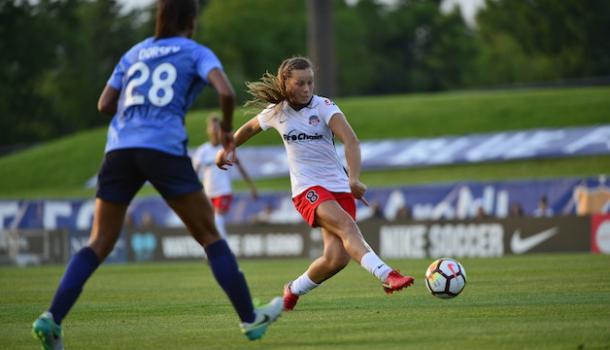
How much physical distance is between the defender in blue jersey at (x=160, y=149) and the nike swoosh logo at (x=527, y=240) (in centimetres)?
1738

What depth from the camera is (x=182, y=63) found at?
25.4 feet

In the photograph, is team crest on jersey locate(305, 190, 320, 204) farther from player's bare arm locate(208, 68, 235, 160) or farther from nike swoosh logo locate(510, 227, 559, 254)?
nike swoosh logo locate(510, 227, 559, 254)

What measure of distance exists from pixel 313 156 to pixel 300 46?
7848cm

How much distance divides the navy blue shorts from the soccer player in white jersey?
231cm

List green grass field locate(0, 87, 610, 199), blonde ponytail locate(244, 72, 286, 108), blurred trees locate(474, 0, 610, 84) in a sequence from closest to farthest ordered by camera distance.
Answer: blonde ponytail locate(244, 72, 286, 108)
green grass field locate(0, 87, 610, 199)
blurred trees locate(474, 0, 610, 84)

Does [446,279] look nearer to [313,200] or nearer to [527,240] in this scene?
[313,200]

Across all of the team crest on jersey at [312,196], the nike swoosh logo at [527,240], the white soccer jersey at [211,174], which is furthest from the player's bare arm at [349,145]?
the nike swoosh logo at [527,240]

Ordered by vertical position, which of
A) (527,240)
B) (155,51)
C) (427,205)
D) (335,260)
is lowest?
(527,240)

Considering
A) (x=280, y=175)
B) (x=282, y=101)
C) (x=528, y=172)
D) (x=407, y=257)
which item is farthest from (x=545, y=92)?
(x=282, y=101)

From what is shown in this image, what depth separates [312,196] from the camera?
10.2m

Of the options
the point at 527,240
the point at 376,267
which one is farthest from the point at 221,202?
the point at 376,267

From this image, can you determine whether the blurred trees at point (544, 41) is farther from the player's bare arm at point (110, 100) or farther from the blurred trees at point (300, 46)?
the player's bare arm at point (110, 100)

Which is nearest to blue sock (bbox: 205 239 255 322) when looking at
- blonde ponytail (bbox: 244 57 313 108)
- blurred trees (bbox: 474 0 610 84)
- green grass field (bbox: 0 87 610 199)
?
blonde ponytail (bbox: 244 57 313 108)

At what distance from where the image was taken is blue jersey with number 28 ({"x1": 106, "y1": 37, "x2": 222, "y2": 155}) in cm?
766
